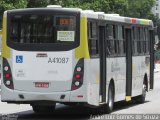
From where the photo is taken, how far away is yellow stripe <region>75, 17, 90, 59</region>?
16844mm

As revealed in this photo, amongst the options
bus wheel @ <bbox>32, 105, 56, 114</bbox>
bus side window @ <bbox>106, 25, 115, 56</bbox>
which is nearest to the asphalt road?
bus wheel @ <bbox>32, 105, 56, 114</bbox>

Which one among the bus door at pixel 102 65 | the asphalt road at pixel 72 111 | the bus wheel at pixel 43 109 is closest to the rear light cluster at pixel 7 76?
the asphalt road at pixel 72 111

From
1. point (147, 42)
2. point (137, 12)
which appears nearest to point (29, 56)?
point (147, 42)

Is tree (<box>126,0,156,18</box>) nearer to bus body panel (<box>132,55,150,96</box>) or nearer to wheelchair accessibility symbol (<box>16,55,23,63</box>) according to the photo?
bus body panel (<box>132,55,150,96</box>)

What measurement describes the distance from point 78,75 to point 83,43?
0.79m

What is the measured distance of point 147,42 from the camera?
24.2 metres

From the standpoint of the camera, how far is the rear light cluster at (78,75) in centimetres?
1675

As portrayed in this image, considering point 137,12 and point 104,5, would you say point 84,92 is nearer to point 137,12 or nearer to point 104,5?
point 104,5

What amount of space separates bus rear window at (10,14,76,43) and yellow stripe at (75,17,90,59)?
0.64ft

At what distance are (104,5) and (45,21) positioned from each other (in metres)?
54.6

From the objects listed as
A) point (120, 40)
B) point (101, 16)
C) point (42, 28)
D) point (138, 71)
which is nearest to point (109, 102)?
point (120, 40)

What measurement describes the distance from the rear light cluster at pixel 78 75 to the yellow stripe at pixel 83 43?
0.13 m

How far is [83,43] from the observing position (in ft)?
55.4

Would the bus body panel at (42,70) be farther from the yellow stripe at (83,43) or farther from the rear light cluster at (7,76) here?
the yellow stripe at (83,43)
